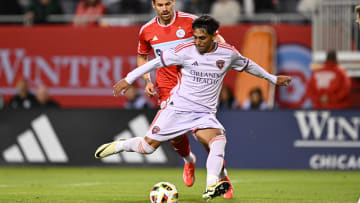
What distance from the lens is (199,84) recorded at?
27.4 feet

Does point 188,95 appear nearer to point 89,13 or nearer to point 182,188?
point 182,188

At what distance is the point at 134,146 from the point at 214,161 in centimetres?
117

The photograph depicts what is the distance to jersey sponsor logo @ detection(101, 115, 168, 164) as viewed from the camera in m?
14.3

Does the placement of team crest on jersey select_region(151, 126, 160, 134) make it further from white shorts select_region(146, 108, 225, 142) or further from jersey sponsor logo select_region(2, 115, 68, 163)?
jersey sponsor logo select_region(2, 115, 68, 163)

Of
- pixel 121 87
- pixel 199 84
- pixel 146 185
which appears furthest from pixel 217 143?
pixel 146 185

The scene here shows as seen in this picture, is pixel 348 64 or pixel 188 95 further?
pixel 348 64

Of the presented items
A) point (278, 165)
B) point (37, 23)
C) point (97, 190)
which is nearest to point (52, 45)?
point (37, 23)

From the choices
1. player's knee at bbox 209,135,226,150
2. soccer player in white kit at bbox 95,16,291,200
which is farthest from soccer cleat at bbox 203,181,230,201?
player's knee at bbox 209,135,226,150

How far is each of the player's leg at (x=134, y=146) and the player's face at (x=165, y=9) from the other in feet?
5.14

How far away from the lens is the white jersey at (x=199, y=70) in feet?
27.1

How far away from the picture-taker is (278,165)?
14.2m

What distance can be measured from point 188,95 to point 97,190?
2.33 metres

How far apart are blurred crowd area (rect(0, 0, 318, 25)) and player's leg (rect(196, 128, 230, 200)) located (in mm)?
8934

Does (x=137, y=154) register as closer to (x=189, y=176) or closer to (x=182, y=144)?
(x=189, y=176)
